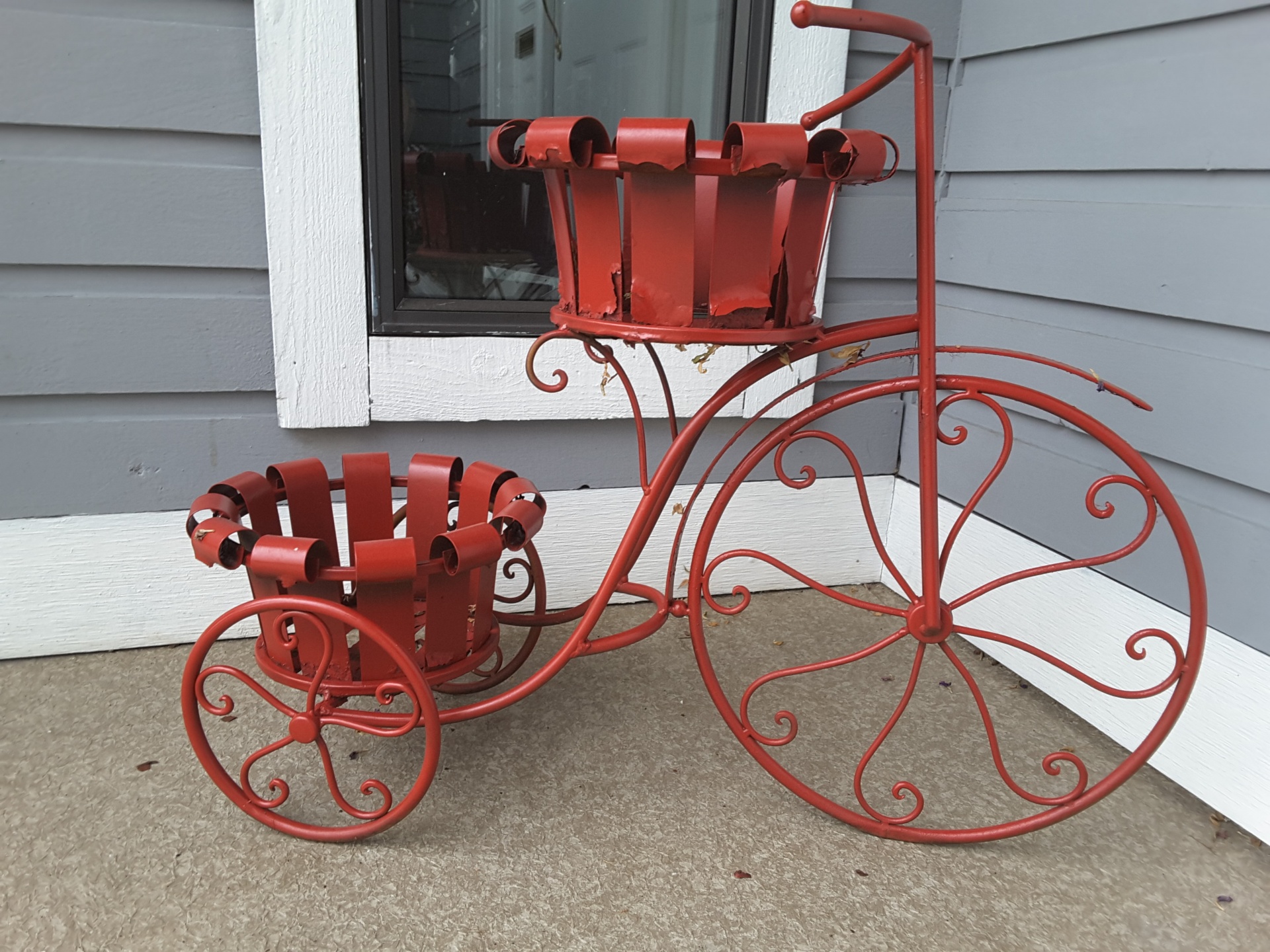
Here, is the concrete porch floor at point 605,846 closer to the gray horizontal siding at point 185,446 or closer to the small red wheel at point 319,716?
the small red wheel at point 319,716

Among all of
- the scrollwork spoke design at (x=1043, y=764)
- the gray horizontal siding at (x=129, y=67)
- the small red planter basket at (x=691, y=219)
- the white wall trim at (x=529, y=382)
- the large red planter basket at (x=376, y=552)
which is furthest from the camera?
the white wall trim at (x=529, y=382)

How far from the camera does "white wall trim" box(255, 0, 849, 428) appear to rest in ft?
5.48

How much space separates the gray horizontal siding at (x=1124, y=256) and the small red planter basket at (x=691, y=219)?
0.71 m

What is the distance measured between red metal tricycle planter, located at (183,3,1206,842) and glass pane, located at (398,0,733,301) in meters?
0.57

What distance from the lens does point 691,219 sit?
3.63 feet

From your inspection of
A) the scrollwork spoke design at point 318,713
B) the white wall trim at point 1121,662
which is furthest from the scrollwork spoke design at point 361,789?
the white wall trim at point 1121,662

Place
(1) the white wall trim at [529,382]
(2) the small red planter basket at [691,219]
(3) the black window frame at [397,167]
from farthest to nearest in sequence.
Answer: (1) the white wall trim at [529,382] < (3) the black window frame at [397,167] < (2) the small red planter basket at [691,219]

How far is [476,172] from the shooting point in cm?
189

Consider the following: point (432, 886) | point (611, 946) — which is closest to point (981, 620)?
point (611, 946)

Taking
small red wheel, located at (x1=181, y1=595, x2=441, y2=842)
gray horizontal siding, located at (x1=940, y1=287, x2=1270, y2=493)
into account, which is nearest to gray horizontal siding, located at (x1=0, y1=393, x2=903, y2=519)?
small red wheel, located at (x1=181, y1=595, x2=441, y2=842)

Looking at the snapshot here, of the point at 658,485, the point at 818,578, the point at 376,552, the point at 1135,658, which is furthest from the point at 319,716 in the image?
the point at 818,578

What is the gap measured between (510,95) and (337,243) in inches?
18.8

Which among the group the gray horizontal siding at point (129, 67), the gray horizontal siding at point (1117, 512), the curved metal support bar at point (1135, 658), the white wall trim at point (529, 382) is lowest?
the curved metal support bar at point (1135, 658)

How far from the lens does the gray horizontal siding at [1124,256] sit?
1445 millimetres
